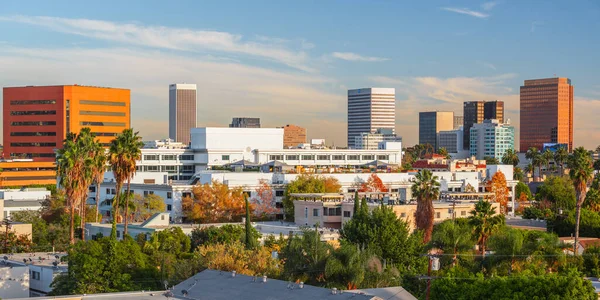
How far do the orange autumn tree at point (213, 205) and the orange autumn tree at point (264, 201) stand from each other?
14.4 ft

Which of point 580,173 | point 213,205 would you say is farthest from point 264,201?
point 580,173

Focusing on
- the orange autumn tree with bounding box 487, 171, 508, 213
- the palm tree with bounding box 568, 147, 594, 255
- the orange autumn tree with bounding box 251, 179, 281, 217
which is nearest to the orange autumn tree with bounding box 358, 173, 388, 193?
the orange autumn tree with bounding box 251, 179, 281, 217

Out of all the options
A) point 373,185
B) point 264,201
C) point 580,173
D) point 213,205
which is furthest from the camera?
point 373,185

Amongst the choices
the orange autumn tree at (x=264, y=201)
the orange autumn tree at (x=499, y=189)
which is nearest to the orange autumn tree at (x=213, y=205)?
the orange autumn tree at (x=264, y=201)

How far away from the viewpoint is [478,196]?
128 metres

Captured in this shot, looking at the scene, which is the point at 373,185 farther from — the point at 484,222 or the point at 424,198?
the point at 484,222

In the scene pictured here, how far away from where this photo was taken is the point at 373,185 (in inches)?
5984

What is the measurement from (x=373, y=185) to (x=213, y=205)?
30139mm

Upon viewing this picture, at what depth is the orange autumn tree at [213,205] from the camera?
435ft

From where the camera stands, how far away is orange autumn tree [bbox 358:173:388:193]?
150 meters

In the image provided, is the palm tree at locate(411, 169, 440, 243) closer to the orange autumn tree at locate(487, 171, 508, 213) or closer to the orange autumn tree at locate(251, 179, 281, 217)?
the orange autumn tree at locate(251, 179, 281, 217)

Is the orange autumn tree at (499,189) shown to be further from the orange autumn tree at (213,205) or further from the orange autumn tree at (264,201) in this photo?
the orange autumn tree at (213,205)

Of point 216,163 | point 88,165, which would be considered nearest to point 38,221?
point 88,165

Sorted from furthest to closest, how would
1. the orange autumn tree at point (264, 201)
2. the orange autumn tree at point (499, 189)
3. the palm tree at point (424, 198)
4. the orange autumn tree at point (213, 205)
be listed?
the orange autumn tree at point (499, 189) → the orange autumn tree at point (264, 201) → the orange autumn tree at point (213, 205) → the palm tree at point (424, 198)
